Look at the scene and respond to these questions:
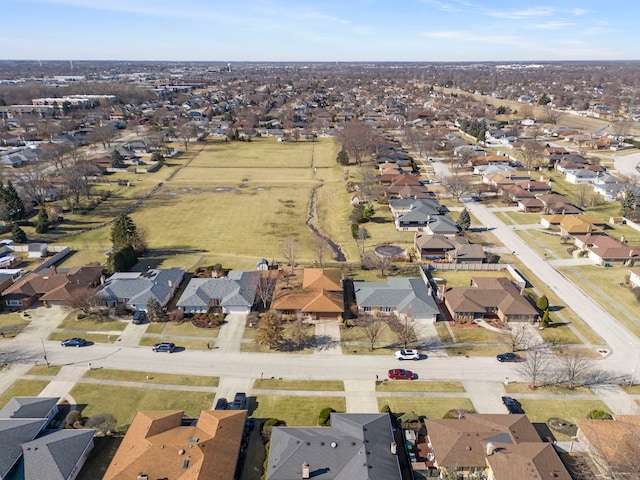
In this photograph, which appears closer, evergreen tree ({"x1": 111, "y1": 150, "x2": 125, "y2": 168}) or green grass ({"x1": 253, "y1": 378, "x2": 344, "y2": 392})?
green grass ({"x1": 253, "y1": 378, "x2": 344, "y2": 392})

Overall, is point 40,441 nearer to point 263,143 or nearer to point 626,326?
point 626,326

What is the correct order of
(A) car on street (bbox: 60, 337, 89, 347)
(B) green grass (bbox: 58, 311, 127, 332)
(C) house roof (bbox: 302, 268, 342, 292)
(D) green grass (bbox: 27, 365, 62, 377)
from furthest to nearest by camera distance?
(C) house roof (bbox: 302, 268, 342, 292) → (B) green grass (bbox: 58, 311, 127, 332) → (A) car on street (bbox: 60, 337, 89, 347) → (D) green grass (bbox: 27, 365, 62, 377)

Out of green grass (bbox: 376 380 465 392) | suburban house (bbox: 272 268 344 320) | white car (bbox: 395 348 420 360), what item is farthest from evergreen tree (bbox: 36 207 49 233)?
green grass (bbox: 376 380 465 392)

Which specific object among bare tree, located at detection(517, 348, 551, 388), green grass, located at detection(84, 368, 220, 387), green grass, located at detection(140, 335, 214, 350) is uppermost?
bare tree, located at detection(517, 348, 551, 388)

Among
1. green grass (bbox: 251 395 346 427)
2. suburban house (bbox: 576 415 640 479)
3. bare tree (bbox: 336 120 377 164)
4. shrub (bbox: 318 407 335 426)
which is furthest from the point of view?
bare tree (bbox: 336 120 377 164)

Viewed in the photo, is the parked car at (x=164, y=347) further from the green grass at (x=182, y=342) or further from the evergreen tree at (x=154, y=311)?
the evergreen tree at (x=154, y=311)

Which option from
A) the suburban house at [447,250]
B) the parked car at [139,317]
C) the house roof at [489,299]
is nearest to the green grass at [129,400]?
the parked car at [139,317]

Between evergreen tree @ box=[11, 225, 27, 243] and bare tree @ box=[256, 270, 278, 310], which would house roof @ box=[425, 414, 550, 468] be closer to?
bare tree @ box=[256, 270, 278, 310]
